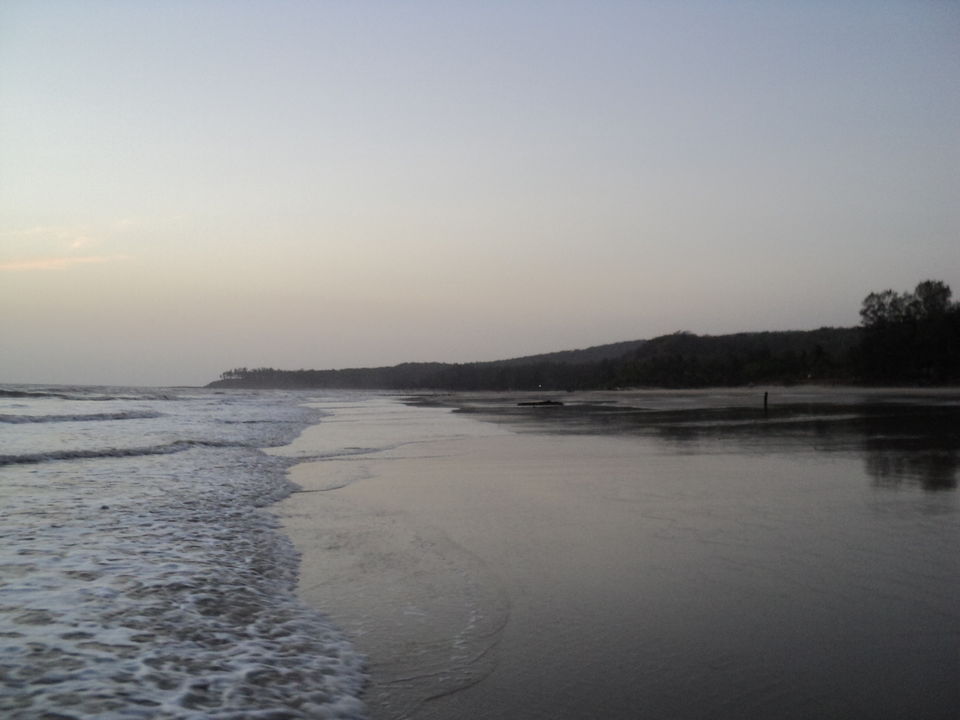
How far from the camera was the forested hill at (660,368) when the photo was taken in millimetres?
81812

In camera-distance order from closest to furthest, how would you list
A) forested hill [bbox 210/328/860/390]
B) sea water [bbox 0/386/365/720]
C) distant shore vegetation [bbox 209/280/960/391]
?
sea water [bbox 0/386/365/720]
distant shore vegetation [bbox 209/280/960/391]
forested hill [bbox 210/328/860/390]

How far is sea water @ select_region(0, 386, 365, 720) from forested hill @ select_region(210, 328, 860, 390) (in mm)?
73574

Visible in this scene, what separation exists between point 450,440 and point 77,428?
34.3 feet

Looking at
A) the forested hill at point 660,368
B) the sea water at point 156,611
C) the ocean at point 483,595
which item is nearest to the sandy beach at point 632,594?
the ocean at point 483,595

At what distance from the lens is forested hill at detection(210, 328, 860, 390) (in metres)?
81.8

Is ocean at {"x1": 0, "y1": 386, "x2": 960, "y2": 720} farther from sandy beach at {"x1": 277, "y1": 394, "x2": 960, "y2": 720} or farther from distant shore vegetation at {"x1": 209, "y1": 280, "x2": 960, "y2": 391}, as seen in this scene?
distant shore vegetation at {"x1": 209, "y1": 280, "x2": 960, "y2": 391}

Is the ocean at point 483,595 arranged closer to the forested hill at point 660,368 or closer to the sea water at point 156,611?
the sea water at point 156,611

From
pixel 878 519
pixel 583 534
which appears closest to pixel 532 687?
pixel 583 534

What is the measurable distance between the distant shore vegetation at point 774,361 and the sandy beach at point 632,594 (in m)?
60.4

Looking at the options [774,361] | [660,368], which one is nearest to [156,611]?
[774,361]

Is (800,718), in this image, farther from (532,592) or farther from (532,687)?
(532,592)

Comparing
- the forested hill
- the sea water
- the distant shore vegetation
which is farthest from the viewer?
the forested hill

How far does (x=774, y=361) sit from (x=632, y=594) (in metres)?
86.4

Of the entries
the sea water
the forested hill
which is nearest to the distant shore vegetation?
the forested hill
